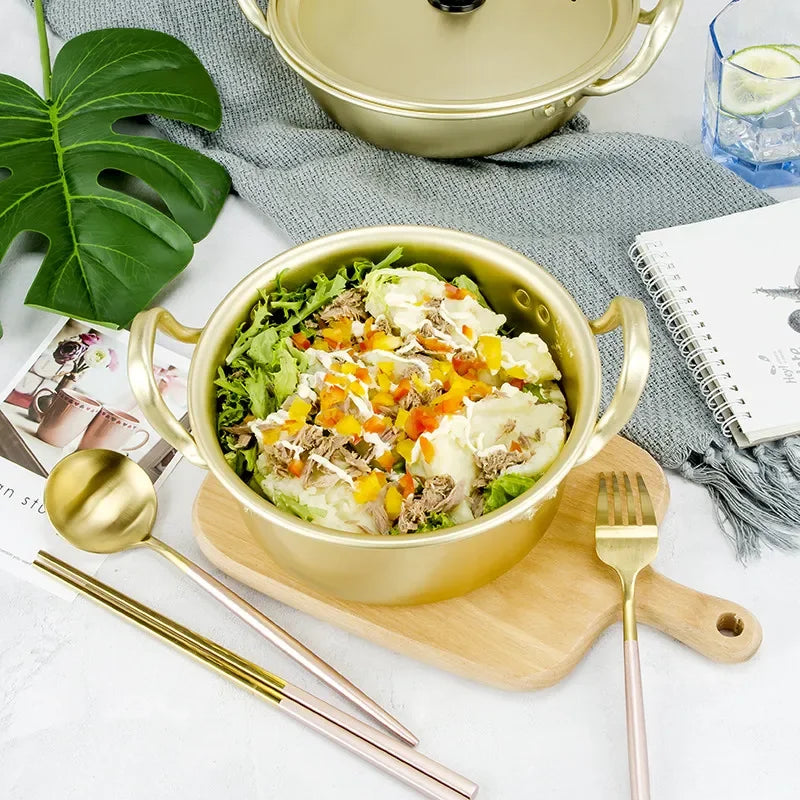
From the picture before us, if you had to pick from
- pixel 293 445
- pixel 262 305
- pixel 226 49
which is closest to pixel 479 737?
pixel 293 445

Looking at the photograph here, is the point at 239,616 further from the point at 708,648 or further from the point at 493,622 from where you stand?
the point at 708,648

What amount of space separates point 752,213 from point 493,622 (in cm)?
75

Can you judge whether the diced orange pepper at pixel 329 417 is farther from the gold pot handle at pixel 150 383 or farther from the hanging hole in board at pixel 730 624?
the hanging hole in board at pixel 730 624

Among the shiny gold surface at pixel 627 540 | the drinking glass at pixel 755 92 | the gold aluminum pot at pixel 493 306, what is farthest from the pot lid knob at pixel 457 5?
the shiny gold surface at pixel 627 540

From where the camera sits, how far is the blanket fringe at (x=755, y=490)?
1217 mm

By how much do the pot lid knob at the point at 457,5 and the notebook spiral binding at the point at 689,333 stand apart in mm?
448

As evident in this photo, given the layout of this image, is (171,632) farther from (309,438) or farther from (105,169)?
(105,169)

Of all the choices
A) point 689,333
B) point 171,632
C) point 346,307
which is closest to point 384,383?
point 346,307

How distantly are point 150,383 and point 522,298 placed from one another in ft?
1.48

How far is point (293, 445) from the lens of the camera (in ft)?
3.49

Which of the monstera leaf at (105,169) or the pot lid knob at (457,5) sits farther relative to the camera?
the pot lid knob at (457,5)

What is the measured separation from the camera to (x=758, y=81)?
147cm

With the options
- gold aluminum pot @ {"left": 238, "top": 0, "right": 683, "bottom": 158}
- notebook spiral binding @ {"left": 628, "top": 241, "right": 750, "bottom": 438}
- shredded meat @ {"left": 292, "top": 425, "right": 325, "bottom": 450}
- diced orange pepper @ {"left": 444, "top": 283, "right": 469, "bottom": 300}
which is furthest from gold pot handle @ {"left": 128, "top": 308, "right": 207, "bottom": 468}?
notebook spiral binding @ {"left": 628, "top": 241, "right": 750, "bottom": 438}

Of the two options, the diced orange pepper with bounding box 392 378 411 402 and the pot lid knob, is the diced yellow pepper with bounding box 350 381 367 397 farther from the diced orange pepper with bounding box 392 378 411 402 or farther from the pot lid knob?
the pot lid knob
